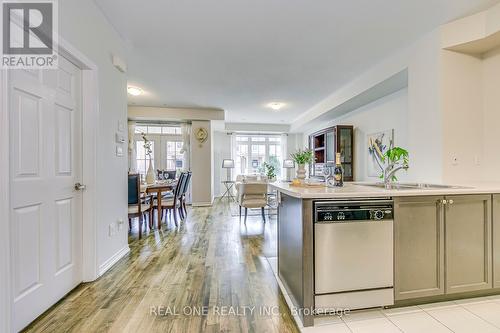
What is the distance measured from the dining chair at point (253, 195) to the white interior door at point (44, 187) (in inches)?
106

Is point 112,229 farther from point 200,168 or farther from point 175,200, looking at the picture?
point 200,168

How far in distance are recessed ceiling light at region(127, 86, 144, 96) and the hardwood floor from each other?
310 centimetres

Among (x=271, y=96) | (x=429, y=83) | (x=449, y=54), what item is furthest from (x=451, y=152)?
(x=271, y=96)

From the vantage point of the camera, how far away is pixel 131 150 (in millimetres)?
6668

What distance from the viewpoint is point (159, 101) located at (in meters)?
5.60

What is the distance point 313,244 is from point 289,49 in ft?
8.51

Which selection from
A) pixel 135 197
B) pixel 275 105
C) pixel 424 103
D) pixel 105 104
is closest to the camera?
pixel 105 104

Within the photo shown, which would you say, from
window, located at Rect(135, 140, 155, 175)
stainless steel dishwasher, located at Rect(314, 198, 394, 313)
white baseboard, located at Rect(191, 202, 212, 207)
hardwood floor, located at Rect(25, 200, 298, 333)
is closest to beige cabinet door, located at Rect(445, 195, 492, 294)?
stainless steel dishwasher, located at Rect(314, 198, 394, 313)

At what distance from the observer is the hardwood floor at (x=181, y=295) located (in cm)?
162

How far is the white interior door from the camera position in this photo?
60.3 inches

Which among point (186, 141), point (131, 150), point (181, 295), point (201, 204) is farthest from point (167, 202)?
point (131, 150)

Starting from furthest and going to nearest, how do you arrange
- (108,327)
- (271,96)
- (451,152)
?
1. (271,96)
2. (451,152)
3. (108,327)

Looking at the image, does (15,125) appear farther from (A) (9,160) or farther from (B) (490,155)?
(B) (490,155)

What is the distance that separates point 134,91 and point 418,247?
17.4 ft
